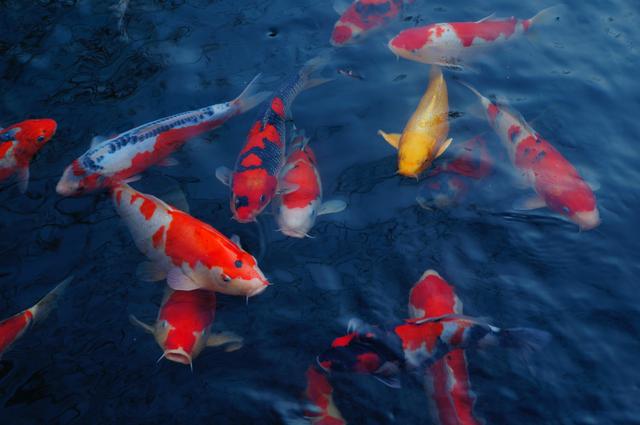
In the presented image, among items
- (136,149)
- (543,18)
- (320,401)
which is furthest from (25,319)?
→ (543,18)

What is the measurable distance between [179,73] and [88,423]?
12.4 feet

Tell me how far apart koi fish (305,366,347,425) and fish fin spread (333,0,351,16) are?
173 inches

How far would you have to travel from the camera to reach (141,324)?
13.2 feet

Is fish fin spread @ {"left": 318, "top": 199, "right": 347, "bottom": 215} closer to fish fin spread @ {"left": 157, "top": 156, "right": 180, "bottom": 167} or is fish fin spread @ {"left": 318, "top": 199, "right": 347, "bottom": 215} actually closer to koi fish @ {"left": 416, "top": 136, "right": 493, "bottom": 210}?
koi fish @ {"left": 416, "top": 136, "right": 493, "bottom": 210}

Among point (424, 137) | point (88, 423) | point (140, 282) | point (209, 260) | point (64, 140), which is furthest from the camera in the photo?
point (64, 140)

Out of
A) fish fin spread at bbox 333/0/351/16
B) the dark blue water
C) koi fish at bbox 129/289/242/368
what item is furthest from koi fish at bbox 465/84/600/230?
koi fish at bbox 129/289/242/368

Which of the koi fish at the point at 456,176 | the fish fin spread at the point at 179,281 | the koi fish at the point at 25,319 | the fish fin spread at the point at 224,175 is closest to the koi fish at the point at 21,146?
the koi fish at the point at 25,319

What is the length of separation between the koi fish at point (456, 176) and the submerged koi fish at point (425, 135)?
14cm

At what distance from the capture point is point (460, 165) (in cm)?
523

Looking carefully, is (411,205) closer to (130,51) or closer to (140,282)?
(140,282)

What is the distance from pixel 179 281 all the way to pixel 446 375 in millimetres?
1911

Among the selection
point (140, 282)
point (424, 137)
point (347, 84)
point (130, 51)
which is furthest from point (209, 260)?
point (130, 51)

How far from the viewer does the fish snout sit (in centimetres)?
476

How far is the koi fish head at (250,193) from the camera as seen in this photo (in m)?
4.42
